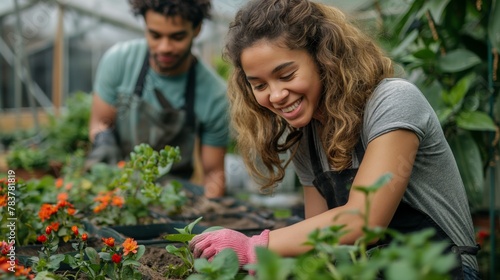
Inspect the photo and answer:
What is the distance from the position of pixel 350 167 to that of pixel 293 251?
334 millimetres

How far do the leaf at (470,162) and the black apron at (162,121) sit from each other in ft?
5.11

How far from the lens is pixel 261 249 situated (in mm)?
896

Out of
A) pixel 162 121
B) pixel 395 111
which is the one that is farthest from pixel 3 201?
pixel 162 121

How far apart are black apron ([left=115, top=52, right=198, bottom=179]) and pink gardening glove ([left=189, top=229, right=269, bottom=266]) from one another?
2.10 meters

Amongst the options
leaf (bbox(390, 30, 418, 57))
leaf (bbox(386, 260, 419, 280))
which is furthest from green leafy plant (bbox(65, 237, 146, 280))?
leaf (bbox(390, 30, 418, 57))

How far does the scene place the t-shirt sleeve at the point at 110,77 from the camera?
3680 mm

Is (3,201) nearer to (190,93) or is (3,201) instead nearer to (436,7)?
(436,7)

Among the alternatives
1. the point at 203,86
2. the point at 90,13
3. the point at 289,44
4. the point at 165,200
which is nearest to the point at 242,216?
the point at 165,200

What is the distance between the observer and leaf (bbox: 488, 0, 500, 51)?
2268 millimetres

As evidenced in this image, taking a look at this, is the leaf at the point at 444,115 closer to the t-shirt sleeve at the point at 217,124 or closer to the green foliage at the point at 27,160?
the t-shirt sleeve at the point at 217,124

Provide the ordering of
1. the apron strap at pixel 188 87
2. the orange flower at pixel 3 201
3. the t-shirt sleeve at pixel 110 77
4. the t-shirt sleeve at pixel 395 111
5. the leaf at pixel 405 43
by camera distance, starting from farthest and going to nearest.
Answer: the t-shirt sleeve at pixel 110 77 < the apron strap at pixel 188 87 < the leaf at pixel 405 43 < the orange flower at pixel 3 201 < the t-shirt sleeve at pixel 395 111

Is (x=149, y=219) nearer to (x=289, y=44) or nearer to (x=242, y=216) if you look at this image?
(x=242, y=216)

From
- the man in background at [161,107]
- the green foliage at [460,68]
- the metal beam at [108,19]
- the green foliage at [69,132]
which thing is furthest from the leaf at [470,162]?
the metal beam at [108,19]

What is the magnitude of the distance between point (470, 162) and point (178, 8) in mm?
1579
